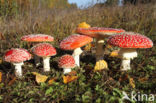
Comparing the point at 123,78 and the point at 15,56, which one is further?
Answer: the point at 123,78

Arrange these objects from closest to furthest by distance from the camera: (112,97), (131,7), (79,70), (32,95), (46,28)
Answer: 1. (112,97)
2. (32,95)
3. (79,70)
4. (46,28)
5. (131,7)

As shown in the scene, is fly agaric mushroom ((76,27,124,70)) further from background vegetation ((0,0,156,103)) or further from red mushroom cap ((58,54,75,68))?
red mushroom cap ((58,54,75,68))

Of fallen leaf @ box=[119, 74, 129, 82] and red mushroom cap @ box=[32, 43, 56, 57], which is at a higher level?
red mushroom cap @ box=[32, 43, 56, 57]

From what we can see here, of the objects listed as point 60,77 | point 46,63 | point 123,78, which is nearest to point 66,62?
point 60,77

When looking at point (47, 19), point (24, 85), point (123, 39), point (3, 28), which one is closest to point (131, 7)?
point (47, 19)

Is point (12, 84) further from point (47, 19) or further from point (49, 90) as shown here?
point (47, 19)

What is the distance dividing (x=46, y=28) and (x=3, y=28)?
1.55 meters

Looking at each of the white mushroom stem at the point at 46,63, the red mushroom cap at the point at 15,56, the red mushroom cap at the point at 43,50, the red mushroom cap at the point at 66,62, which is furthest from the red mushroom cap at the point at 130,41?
the red mushroom cap at the point at 15,56

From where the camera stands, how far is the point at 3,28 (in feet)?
15.6

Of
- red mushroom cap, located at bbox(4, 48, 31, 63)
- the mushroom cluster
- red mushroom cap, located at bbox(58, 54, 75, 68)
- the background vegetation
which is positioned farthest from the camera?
red mushroom cap, located at bbox(58, 54, 75, 68)

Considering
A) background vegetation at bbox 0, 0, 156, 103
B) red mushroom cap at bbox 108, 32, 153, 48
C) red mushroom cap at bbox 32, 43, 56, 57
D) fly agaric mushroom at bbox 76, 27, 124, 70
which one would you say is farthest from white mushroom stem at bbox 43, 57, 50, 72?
red mushroom cap at bbox 108, 32, 153, 48

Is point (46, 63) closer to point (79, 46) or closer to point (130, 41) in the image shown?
point (79, 46)

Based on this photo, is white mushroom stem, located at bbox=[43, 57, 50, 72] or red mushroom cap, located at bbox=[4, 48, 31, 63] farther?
white mushroom stem, located at bbox=[43, 57, 50, 72]

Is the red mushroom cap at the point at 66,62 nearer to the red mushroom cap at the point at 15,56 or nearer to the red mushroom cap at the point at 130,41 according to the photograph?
the red mushroom cap at the point at 15,56
